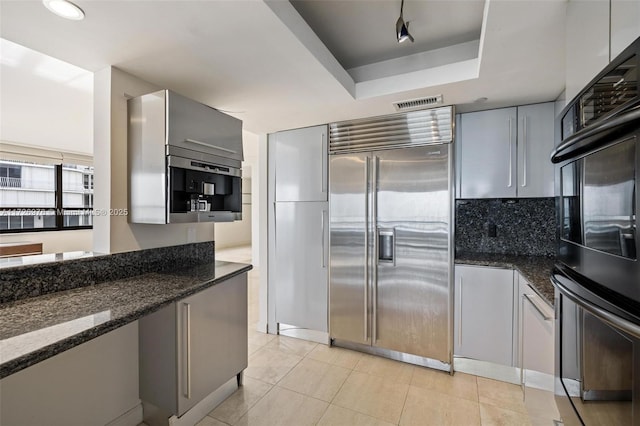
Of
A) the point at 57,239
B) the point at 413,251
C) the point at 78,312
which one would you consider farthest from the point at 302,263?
the point at 57,239

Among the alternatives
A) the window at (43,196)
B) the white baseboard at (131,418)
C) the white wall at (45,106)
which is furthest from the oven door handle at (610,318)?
the window at (43,196)

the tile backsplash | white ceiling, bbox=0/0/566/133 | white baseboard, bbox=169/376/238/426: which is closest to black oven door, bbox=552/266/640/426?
white ceiling, bbox=0/0/566/133

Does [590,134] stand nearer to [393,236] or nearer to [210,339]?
[393,236]

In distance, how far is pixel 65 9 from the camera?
1.30 m

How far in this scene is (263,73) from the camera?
76.0 inches

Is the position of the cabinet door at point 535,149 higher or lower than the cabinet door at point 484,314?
higher

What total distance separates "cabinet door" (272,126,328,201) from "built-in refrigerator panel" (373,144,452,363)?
588 millimetres

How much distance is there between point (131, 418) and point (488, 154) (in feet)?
10.9

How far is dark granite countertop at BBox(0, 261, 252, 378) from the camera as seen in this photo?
967 mm

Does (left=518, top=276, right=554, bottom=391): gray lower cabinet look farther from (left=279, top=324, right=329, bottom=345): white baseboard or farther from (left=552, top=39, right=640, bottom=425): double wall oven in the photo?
(left=279, top=324, right=329, bottom=345): white baseboard

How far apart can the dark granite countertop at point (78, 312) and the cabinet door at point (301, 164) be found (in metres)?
1.34

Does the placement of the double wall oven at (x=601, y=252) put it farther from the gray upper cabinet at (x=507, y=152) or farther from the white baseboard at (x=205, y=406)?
the white baseboard at (x=205, y=406)

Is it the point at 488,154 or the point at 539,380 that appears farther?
the point at 488,154

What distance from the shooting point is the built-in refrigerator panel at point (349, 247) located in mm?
2814
